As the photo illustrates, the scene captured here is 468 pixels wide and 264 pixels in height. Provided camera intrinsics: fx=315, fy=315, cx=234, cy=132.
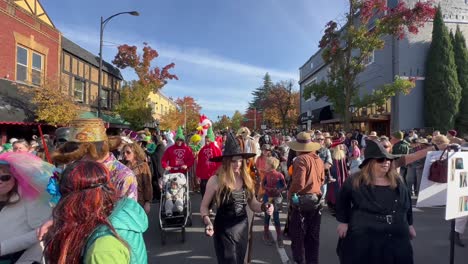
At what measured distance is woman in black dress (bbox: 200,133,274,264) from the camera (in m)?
3.38

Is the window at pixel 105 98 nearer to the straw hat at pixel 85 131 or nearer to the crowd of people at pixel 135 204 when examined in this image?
the crowd of people at pixel 135 204

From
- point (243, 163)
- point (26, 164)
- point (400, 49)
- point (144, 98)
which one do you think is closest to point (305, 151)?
point (243, 163)

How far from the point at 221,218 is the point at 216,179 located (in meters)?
0.43

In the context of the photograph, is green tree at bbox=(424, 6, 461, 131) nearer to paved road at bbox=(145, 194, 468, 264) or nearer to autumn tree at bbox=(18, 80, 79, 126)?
paved road at bbox=(145, 194, 468, 264)

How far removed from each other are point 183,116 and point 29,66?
33.3 meters

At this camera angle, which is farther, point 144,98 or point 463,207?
point 144,98

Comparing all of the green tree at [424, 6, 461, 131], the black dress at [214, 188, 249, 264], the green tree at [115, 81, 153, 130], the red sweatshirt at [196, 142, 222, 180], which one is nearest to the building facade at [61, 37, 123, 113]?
the green tree at [115, 81, 153, 130]

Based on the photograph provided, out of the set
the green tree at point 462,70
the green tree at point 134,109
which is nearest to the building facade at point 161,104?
the green tree at point 134,109

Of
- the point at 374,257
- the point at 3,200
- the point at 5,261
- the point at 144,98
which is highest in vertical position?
the point at 144,98

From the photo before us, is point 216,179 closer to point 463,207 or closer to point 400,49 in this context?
point 463,207

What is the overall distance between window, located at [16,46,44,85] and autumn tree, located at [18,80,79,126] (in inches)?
42.1

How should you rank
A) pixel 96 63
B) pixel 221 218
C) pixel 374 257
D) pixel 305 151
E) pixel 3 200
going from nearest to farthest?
pixel 3 200
pixel 374 257
pixel 221 218
pixel 305 151
pixel 96 63

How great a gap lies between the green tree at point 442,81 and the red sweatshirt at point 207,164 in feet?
63.6

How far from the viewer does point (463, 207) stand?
3.72m
